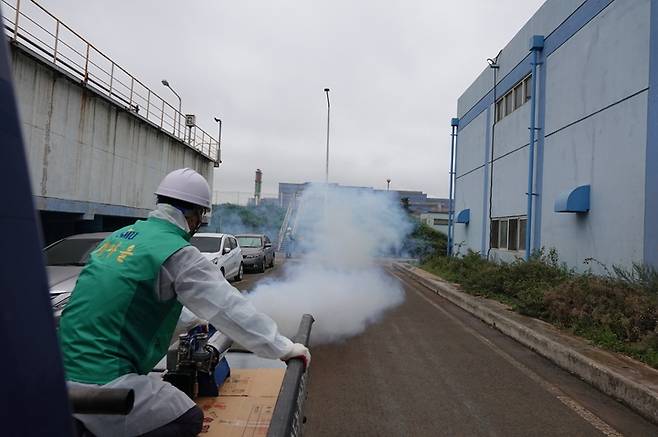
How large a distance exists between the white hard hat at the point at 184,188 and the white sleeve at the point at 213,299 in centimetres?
34

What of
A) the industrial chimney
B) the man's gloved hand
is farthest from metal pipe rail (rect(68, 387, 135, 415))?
the industrial chimney

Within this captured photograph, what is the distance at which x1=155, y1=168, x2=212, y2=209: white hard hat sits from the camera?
7.75 ft

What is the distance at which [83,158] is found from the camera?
13.5 m

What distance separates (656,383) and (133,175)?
1536cm

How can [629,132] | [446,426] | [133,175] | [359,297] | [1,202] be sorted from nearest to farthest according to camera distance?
[1,202], [446,426], [629,132], [359,297], [133,175]

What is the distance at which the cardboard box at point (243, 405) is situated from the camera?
241 centimetres

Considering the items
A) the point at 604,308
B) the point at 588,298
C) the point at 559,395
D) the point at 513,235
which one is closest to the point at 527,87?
the point at 513,235

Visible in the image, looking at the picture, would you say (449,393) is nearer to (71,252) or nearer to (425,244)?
(71,252)

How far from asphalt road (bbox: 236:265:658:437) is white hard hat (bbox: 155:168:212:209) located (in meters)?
2.91

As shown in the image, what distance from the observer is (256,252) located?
824 inches

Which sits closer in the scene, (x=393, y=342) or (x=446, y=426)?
(x=446, y=426)

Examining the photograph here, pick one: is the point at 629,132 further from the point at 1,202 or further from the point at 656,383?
the point at 1,202

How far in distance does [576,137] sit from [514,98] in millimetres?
5322

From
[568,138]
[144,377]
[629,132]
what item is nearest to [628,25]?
[629,132]
